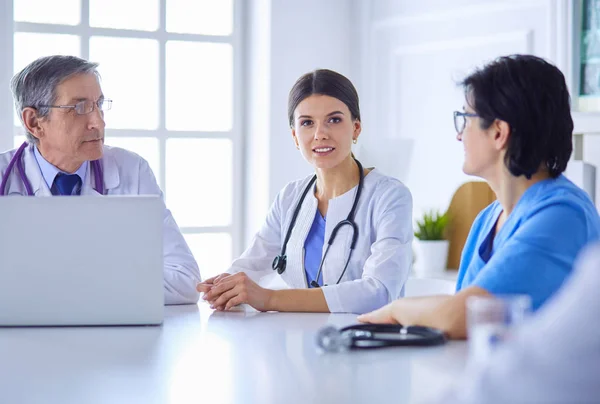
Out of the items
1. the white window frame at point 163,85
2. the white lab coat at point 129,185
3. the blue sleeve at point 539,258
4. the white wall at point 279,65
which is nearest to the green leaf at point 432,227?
the white wall at point 279,65

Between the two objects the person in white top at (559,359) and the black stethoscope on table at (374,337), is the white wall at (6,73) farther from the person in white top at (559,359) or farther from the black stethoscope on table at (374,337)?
the person in white top at (559,359)

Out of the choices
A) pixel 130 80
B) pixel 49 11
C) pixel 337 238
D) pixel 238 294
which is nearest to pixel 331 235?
pixel 337 238

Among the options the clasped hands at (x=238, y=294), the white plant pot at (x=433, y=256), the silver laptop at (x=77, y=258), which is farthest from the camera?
the white plant pot at (x=433, y=256)

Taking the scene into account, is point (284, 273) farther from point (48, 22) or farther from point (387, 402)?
point (48, 22)

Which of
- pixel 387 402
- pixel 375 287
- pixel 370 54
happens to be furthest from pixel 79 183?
pixel 370 54

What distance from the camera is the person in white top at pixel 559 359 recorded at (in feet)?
2.27

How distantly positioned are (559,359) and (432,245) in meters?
2.93

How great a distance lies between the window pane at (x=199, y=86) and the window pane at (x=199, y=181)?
101 millimetres

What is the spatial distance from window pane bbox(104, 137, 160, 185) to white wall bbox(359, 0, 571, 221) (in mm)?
1079

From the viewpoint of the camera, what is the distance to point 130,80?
13.4 ft

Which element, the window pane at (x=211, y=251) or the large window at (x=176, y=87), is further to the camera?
the window pane at (x=211, y=251)

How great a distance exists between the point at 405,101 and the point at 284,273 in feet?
5.64

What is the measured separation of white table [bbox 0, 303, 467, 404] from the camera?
118 cm

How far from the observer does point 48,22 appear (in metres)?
3.86
